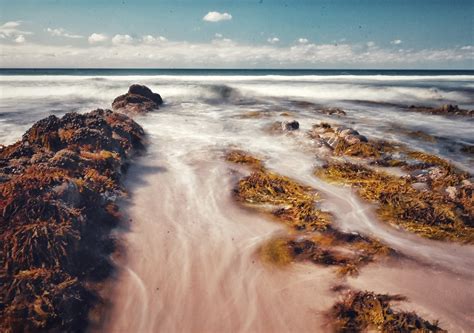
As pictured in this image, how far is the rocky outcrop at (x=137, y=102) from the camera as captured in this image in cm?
2203

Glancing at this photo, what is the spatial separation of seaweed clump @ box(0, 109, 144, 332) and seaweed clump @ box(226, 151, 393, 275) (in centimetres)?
294

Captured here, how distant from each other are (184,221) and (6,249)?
3071 millimetres

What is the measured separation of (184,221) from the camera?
22.4 feet

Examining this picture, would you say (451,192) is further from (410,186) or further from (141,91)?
(141,91)

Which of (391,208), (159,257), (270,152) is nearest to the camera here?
(159,257)

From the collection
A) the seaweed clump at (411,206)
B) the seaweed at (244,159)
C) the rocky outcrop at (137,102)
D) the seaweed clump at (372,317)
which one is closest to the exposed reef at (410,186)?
the seaweed clump at (411,206)

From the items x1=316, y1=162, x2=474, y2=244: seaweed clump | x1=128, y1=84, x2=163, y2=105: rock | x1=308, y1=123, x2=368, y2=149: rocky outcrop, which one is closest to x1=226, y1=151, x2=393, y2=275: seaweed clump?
x1=316, y1=162, x2=474, y2=244: seaweed clump

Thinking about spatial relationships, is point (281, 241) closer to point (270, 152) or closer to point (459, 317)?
point (459, 317)

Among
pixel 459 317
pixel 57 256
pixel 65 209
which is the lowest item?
pixel 459 317

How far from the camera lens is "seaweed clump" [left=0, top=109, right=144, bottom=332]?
423cm

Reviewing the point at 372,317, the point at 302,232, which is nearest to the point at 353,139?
the point at 302,232

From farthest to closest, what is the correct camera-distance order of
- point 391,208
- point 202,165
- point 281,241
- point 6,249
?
point 202,165, point 391,208, point 281,241, point 6,249

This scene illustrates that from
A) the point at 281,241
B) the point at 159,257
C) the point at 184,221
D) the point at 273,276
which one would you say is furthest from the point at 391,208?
the point at 159,257

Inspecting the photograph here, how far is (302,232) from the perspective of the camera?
6.43 metres
